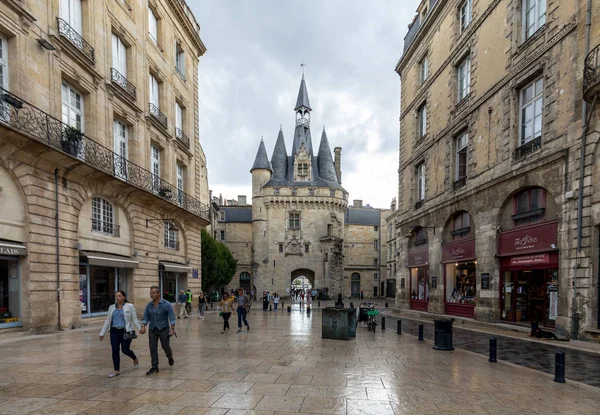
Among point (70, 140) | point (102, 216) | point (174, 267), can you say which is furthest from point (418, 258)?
point (70, 140)

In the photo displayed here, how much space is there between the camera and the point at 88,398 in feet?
17.7

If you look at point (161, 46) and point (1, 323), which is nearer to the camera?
point (1, 323)

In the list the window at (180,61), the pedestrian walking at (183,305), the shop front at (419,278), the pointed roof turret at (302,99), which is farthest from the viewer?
the pointed roof turret at (302,99)

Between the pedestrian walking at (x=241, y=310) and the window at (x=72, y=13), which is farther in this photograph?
the window at (x=72, y=13)

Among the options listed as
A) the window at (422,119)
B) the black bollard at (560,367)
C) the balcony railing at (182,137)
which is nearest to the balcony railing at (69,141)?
the balcony railing at (182,137)

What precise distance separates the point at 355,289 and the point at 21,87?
52.7 m

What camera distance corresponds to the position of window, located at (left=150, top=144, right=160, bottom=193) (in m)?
18.5

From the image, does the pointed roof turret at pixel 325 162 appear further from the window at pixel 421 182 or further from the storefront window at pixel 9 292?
the storefront window at pixel 9 292

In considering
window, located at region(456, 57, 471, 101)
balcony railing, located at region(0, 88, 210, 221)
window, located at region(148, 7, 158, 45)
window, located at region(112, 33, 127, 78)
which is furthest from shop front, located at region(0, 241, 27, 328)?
window, located at region(456, 57, 471, 101)

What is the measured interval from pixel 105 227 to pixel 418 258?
654 inches

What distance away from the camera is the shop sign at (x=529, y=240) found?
1205 cm

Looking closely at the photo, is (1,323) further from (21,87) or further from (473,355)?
(473,355)

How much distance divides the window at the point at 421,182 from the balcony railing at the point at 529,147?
818 centimetres

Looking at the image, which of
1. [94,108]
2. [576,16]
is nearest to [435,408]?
[576,16]
